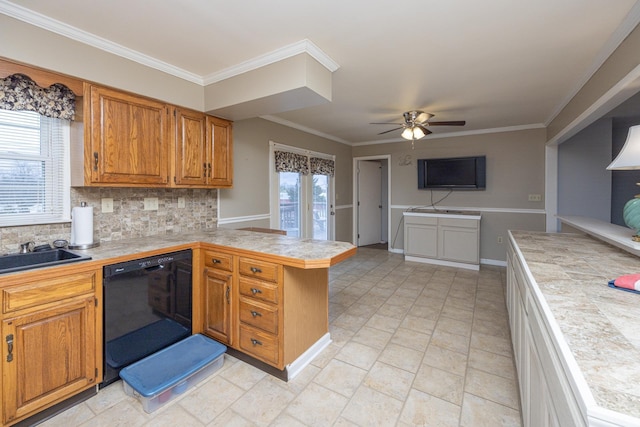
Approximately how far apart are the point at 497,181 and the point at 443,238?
139 cm

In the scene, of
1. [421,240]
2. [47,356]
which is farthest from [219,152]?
[421,240]

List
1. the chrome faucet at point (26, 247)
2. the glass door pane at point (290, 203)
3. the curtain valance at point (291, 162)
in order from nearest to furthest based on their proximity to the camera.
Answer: the chrome faucet at point (26, 247), the curtain valance at point (291, 162), the glass door pane at point (290, 203)

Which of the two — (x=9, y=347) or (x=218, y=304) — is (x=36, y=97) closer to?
(x=9, y=347)

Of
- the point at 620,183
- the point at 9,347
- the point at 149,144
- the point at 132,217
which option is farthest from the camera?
the point at 620,183

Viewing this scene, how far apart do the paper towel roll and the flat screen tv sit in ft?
16.3

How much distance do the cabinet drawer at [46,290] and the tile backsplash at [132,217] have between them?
2.09 feet

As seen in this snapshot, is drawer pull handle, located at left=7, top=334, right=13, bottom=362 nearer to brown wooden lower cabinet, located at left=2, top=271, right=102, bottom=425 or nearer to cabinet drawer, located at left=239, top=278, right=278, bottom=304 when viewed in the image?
brown wooden lower cabinet, located at left=2, top=271, right=102, bottom=425

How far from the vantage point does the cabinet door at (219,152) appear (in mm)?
2760

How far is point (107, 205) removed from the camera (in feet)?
7.55

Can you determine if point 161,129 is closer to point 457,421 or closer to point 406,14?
point 406,14

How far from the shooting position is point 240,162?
344cm

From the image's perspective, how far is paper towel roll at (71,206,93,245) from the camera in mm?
2004

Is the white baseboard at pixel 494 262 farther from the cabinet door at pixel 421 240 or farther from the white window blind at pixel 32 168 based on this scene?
the white window blind at pixel 32 168

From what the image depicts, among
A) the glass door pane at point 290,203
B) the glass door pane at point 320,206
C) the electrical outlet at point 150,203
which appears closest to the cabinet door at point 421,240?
the glass door pane at point 320,206
